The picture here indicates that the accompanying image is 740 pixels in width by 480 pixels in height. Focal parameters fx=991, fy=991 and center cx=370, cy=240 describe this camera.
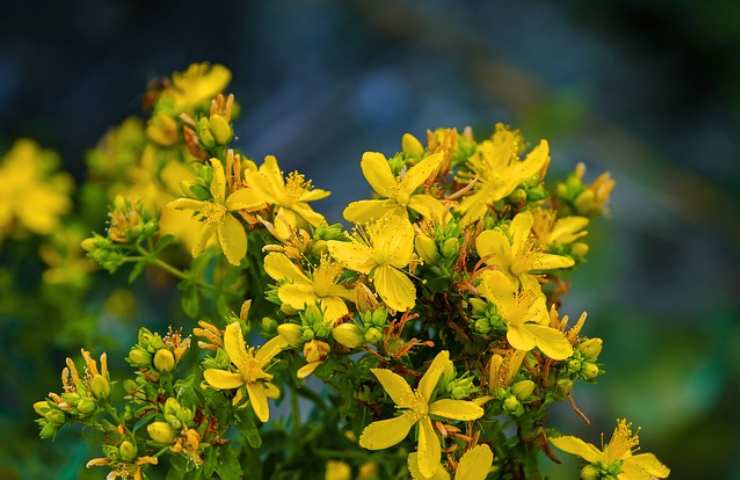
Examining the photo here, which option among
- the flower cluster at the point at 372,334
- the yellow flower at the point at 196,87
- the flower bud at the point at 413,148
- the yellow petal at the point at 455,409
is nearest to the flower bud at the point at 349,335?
the flower cluster at the point at 372,334

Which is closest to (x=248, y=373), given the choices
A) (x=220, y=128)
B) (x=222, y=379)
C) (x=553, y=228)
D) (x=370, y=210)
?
(x=222, y=379)

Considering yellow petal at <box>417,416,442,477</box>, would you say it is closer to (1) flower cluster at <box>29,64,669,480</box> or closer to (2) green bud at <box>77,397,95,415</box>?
(1) flower cluster at <box>29,64,669,480</box>

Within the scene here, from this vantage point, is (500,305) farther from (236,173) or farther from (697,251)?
(697,251)

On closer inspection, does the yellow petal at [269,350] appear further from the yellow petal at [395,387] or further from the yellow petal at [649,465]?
the yellow petal at [649,465]

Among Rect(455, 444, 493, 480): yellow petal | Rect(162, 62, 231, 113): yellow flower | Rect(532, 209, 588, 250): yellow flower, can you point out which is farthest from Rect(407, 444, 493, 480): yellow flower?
Rect(162, 62, 231, 113): yellow flower

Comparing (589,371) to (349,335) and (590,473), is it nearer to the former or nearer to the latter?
(590,473)

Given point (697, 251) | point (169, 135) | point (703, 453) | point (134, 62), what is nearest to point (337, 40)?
point (134, 62)
